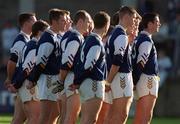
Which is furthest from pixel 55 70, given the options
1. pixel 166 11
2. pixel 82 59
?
pixel 166 11

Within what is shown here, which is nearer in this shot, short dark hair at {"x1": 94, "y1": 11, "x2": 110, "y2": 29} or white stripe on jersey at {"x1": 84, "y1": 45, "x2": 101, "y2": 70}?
white stripe on jersey at {"x1": 84, "y1": 45, "x2": 101, "y2": 70}

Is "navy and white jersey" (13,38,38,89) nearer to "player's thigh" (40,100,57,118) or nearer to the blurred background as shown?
"player's thigh" (40,100,57,118)

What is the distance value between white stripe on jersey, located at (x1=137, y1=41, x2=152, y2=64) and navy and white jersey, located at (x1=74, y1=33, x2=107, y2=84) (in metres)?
1.24

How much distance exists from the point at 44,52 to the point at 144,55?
1.58 meters

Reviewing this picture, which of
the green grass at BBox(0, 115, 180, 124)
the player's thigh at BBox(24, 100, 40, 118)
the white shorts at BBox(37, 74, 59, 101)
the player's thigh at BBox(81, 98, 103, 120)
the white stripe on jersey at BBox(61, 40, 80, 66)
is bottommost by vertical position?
the green grass at BBox(0, 115, 180, 124)

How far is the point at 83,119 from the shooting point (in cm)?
1400

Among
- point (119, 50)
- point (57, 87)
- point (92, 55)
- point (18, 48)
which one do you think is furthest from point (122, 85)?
point (18, 48)

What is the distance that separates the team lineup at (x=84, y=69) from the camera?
14133 mm

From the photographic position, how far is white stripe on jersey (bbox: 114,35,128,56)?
14.9m

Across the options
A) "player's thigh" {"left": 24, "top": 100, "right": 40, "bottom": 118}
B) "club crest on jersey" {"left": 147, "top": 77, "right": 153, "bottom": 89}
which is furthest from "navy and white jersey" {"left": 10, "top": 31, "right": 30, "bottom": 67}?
"club crest on jersey" {"left": 147, "top": 77, "right": 153, "bottom": 89}

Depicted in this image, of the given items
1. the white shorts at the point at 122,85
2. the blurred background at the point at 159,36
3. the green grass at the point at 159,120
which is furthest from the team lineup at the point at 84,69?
the blurred background at the point at 159,36

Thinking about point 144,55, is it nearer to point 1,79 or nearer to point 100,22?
point 100,22

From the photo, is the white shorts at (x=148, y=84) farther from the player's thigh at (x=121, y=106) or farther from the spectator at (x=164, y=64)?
the spectator at (x=164, y=64)

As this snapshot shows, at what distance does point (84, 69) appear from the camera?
14062 mm
